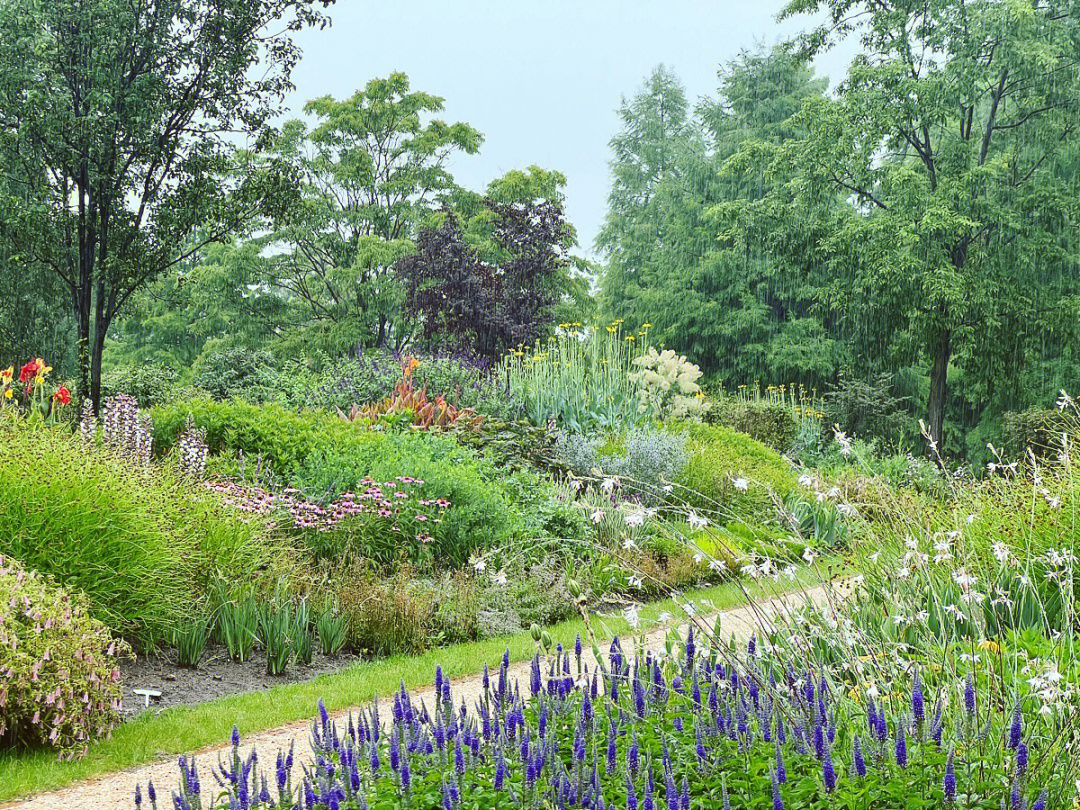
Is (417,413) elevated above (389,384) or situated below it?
below

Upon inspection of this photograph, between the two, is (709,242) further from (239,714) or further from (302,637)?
(239,714)

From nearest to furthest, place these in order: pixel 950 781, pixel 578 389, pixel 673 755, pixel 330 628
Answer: pixel 950 781
pixel 673 755
pixel 330 628
pixel 578 389

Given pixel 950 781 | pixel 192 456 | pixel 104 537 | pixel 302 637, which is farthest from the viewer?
pixel 192 456

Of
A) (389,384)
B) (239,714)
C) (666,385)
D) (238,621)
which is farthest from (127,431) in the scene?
(666,385)

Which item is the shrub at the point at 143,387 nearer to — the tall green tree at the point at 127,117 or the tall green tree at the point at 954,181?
the tall green tree at the point at 127,117

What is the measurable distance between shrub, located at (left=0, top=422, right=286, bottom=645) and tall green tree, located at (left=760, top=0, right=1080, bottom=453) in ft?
48.0

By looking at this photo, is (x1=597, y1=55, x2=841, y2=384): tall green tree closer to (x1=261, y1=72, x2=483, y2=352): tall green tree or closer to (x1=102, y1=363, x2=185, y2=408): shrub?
(x1=261, y1=72, x2=483, y2=352): tall green tree

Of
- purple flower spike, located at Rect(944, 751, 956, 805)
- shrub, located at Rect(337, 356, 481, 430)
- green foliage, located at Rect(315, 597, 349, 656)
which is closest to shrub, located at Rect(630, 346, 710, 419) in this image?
shrub, located at Rect(337, 356, 481, 430)

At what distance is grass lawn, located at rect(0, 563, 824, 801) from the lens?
3701 millimetres

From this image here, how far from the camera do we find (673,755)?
254cm

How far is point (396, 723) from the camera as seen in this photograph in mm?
2652

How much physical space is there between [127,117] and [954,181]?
1462 cm

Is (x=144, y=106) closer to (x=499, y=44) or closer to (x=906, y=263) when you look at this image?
(x=499, y=44)

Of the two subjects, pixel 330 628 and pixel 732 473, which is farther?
pixel 732 473
